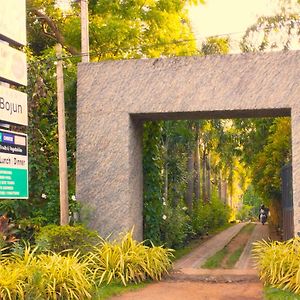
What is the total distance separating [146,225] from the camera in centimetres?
1408

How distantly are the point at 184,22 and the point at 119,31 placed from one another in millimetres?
5513

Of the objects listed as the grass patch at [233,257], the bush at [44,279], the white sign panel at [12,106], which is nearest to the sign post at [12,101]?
the white sign panel at [12,106]

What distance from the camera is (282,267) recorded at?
1023cm

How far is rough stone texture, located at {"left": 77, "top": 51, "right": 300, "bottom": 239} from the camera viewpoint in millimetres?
12086

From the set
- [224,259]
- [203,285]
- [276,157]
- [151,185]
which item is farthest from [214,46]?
[203,285]

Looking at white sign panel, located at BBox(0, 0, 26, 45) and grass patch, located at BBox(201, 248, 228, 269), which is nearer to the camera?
white sign panel, located at BBox(0, 0, 26, 45)

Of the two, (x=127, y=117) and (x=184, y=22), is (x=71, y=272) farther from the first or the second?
(x=184, y=22)

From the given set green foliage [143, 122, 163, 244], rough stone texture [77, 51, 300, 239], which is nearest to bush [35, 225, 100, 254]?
rough stone texture [77, 51, 300, 239]

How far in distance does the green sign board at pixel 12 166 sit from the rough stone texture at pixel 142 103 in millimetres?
5153

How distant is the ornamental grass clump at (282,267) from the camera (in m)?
9.89

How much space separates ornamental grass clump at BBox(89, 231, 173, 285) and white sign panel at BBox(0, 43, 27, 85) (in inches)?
157

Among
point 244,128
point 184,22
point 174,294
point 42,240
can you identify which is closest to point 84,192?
point 42,240

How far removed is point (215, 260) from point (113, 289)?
5.25 meters

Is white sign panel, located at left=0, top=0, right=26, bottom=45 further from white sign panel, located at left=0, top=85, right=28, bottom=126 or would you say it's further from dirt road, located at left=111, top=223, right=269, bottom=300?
dirt road, located at left=111, top=223, right=269, bottom=300
